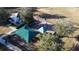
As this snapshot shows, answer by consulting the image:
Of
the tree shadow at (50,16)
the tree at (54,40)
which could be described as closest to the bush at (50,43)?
the tree at (54,40)

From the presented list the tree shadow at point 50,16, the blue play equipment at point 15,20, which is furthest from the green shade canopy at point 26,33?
the tree shadow at point 50,16

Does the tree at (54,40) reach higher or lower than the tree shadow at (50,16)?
lower

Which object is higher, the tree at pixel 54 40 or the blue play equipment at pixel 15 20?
the blue play equipment at pixel 15 20

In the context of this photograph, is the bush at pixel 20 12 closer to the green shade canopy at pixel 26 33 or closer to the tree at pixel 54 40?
the green shade canopy at pixel 26 33

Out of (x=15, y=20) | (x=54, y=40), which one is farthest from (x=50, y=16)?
(x=15, y=20)

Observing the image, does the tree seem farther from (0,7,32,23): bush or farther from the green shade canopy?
(0,7,32,23): bush

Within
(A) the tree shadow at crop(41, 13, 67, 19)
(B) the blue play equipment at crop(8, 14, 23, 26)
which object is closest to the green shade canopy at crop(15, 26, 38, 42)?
(B) the blue play equipment at crop(8, 14, 23, 26)

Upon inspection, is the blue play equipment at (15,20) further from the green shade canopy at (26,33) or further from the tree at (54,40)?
the tree at (54,40)

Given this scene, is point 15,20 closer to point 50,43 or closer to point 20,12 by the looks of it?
point 20,12

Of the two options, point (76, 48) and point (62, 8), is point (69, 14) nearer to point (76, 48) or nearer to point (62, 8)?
point (62, 8)

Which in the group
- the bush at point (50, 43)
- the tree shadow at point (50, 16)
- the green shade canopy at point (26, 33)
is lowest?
the bush at point (50, 43)
